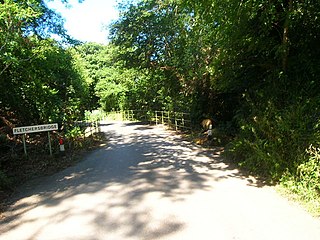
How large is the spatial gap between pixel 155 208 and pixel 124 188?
1395 millimetres

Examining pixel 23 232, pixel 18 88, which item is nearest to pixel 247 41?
pixel 23 232

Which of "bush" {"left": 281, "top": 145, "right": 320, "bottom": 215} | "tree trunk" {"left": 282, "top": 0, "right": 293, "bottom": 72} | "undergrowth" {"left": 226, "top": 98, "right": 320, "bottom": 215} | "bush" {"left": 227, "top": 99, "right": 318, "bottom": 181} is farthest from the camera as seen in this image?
"tree trunk" {"left": 282, "top": 0, "right": 293, "bottom": 72}

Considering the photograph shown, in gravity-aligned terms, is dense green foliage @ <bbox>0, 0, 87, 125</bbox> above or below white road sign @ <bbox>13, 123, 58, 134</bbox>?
above

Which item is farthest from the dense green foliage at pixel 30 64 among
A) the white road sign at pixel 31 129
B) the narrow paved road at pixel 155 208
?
the narrow paved road at pixel 155 208

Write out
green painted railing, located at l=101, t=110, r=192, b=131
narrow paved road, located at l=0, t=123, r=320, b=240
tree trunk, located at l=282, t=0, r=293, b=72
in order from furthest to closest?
green painted railing, located at l=101, t=110, r=192, b=131 < tree trunk, located at l=282, t=0, r=293, b=72 < narrow paved road, located at l=0, t=123, r=320, b=240

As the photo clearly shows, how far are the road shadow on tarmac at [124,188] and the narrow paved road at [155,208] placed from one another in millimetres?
15

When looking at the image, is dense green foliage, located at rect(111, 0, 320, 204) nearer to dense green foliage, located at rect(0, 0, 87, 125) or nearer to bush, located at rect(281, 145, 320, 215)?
bush, located at rect(281, 145, 320, 215)

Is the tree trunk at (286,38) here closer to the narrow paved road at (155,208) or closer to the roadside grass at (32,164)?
the narrow paved road at (155,208)

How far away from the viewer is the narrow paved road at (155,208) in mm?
3986

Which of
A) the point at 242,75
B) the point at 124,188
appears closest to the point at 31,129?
the point at 124,188

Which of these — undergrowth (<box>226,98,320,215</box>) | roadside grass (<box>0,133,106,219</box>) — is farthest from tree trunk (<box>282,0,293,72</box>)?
roadside grass (<box>0,133,106,219</box>)

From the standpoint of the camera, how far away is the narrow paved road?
3986mm

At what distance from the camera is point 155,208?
4.84 meters

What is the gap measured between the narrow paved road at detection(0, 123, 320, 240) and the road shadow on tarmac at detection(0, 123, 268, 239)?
0.01 meters
